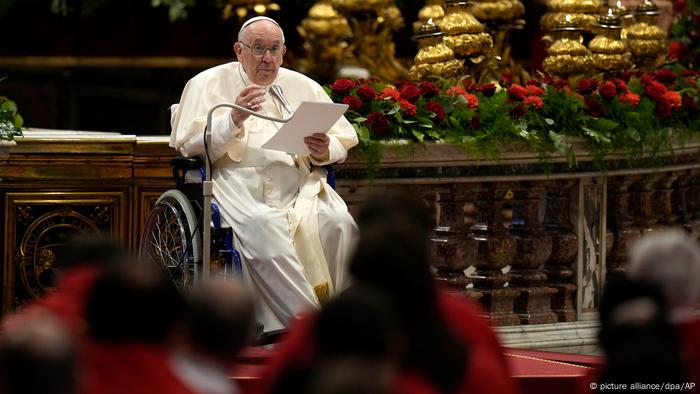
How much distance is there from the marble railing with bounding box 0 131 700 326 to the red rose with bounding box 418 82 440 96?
364 millimetres

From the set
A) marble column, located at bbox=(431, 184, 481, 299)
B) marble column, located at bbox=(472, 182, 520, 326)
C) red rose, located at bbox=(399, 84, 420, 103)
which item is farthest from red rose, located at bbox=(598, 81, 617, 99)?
red rose, located at bbox=(399, 84, 420, 103)

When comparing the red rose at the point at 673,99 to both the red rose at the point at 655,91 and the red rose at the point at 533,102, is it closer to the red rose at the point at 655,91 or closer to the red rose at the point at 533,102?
the red rose at the point at 655,91

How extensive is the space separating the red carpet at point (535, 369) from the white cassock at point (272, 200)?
474mm

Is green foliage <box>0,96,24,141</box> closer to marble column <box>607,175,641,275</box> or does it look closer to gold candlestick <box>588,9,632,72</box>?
marble column <box>607,175,641,275</box>

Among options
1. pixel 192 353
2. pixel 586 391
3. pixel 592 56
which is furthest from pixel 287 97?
pixel 192 353

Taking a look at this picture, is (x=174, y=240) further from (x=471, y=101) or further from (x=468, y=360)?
(x=468, y=360)

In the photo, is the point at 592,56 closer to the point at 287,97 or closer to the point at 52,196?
the point at 287,97

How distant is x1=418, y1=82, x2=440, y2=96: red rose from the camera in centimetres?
930

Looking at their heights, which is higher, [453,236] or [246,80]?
[246,80]

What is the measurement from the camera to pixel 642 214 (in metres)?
10.0

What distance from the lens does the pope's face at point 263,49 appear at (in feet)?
27.8

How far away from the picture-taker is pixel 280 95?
28.5ft

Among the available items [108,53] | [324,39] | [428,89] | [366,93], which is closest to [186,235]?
[366,93]

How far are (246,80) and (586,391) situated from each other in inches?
148
